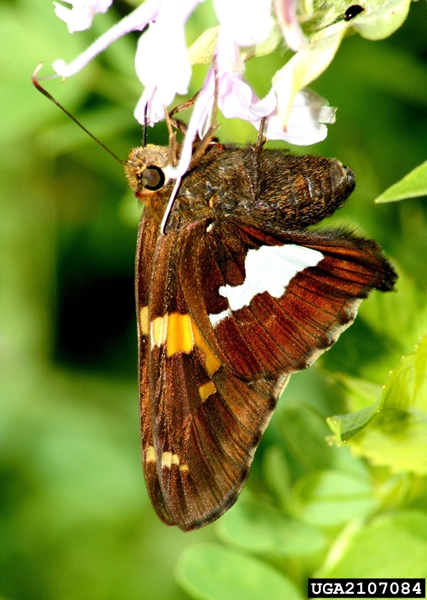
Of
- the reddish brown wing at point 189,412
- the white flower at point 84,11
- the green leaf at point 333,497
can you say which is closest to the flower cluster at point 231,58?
the white flower at point 84,11

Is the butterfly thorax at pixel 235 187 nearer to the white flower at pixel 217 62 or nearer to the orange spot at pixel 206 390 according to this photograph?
the white flower at pixel 217 62

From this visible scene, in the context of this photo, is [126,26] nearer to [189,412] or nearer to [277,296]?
[277,296]

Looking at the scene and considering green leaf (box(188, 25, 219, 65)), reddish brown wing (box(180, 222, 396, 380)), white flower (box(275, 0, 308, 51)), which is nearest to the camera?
white flower (box(275, 0, 308, 51))

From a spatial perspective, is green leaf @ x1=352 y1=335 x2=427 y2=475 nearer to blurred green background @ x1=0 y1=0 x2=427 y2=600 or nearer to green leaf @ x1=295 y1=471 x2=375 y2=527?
green leaf @ x1=295 y1=471 x2=375 y2=527

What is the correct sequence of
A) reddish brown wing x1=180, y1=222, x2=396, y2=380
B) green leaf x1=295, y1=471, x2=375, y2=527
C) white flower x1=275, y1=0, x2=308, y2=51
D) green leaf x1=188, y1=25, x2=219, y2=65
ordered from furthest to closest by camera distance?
1. green leaf x1=295, y1=471, x2=375, y2=527
2. reddish brown wing x1=180, y1=222, x2=396, y2=380
3. green leaf x1=188, y1=25, x2=219, y2=65
4. white flower x1=275, y1=0, x2=308, y2=51

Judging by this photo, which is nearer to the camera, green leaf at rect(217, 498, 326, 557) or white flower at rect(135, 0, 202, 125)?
white flower at rect(135, 0, 202, 125)

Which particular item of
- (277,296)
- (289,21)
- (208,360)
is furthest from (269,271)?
(289,21)

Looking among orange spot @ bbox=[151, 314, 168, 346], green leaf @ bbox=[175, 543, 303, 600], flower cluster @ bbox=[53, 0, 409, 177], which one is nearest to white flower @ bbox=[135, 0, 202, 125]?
flower cluster @ bbox=[53, 0, 409, 177]
